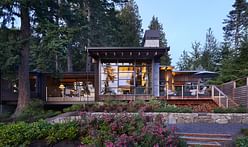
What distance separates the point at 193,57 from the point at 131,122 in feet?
122

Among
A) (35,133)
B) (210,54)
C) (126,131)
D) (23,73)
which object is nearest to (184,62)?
(210,54)

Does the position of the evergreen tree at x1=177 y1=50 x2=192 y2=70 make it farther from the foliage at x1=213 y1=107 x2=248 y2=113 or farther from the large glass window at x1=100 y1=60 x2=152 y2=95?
the foliage at x1=213 y1=107 x2=248 y2=113

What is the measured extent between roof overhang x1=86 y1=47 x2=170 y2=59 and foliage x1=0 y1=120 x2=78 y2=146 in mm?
7786

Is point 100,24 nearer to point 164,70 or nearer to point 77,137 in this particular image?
point 164,70

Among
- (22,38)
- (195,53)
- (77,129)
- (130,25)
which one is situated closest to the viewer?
(77,129)

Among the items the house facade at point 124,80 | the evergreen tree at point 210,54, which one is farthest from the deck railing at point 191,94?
the evergreen tree at point 210,54

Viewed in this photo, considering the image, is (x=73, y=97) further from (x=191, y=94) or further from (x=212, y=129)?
(x=212, y=129)

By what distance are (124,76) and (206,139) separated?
31.3 feet

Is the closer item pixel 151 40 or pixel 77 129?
pixel 77 129

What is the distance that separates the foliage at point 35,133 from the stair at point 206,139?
11.5 ft

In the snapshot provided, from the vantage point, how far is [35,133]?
9445 mm

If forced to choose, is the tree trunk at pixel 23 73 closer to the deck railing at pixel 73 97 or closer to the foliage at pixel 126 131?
the deck railing at pixel 73 97

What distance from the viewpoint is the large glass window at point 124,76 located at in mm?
18250

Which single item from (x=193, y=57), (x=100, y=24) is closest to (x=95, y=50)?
(x=100, y=24)
